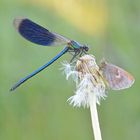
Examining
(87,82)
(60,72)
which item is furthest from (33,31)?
(60,72)

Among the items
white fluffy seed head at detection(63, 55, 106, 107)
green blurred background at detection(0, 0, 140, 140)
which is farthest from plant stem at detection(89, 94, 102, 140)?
green blurred background at detection(0, 0, 140, 140)

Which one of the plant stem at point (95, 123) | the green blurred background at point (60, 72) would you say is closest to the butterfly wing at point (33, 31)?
the plant stem at point (95, 123)

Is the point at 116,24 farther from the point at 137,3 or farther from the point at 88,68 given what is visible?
the point at 88,68

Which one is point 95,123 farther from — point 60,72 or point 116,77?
point 60,72

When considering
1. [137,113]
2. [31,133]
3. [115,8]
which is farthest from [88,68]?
[115,8]

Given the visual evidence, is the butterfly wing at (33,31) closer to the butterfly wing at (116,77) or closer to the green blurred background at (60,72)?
the butterfly wing at (116,77)

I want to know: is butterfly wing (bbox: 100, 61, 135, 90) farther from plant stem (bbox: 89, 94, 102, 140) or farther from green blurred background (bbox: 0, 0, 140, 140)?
green blurred background (bbox: 0, 0, 140, 140)
